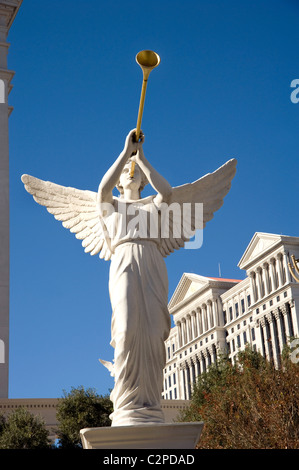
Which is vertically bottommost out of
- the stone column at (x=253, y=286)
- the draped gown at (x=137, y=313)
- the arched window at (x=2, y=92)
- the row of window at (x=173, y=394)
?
the draped gown at (x=137, y=313)

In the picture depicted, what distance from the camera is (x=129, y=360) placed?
984 centimetres

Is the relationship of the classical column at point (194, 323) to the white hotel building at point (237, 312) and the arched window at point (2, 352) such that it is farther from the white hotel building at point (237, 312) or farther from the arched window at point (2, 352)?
the arched window at point (2, 352)

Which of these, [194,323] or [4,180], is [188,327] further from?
[4,180]

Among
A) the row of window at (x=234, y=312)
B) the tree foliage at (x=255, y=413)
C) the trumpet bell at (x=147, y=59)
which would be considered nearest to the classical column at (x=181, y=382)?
the row of window at (x=234, y=312)

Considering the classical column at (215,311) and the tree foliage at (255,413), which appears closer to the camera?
the tree foliage at (255,413)

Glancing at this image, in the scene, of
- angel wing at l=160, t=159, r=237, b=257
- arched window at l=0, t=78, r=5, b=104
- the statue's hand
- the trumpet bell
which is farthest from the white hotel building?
the trumpet bell

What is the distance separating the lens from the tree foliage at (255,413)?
85.4 ft

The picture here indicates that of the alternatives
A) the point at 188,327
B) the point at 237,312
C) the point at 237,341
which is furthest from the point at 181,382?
the point at 237,312

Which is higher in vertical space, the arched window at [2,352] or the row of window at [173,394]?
the row of window at [173,394]

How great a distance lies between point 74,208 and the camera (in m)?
11.5

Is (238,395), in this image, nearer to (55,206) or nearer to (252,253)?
(55,206)

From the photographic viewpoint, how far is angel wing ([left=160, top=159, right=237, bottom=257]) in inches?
432

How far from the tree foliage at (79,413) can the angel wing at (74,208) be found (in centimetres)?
2741
